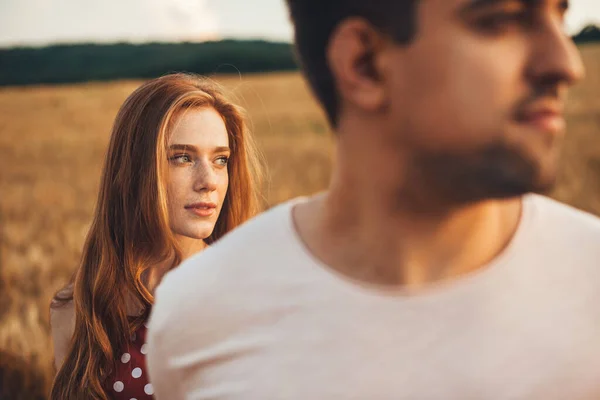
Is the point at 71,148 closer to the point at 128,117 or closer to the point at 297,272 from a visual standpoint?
the point at 128,117

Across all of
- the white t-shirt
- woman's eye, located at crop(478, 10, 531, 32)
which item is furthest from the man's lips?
the white t-shirt

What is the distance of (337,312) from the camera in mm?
1232

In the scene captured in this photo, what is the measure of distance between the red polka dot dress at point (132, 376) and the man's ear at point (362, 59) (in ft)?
3.94

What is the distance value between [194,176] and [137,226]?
0.22m

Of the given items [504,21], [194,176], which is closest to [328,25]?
[504,21]

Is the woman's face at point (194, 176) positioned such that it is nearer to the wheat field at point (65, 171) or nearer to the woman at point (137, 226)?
the woman at point (137, 226)

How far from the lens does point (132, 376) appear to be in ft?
6.90

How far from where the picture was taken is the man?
1.11 m

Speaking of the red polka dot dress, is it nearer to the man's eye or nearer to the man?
the man

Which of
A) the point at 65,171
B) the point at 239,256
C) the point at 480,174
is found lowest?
the point at 239,256

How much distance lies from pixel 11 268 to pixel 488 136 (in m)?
6.04

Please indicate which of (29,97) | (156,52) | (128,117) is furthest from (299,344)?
(156,52)

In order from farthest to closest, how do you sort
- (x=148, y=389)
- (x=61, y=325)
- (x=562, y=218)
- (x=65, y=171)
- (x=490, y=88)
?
(x=65, y=171), (x=61, y=325), (x=148, y=389), (x=562, y=218), (x=490, y=88)

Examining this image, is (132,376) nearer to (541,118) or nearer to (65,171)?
(541,118)
